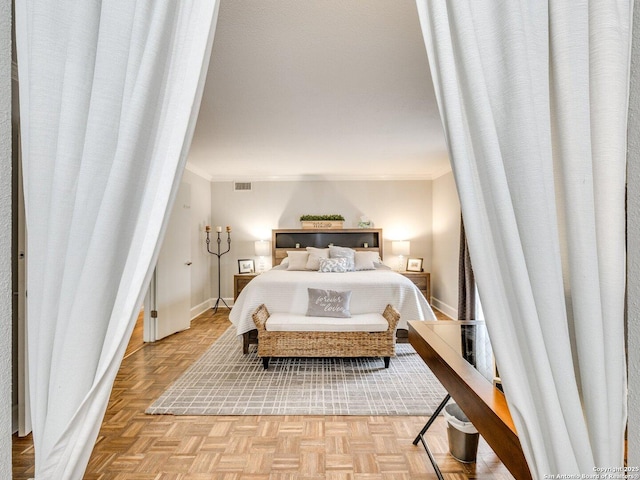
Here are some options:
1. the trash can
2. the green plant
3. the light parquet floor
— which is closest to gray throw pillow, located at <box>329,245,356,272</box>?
the green plant

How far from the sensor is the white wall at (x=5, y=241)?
0.81 m

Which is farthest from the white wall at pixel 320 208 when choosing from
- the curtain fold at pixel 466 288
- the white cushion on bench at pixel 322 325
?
the white cushion on bench at pixel 322 325

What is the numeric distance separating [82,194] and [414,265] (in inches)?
229

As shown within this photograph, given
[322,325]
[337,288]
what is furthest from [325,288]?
[322,325]

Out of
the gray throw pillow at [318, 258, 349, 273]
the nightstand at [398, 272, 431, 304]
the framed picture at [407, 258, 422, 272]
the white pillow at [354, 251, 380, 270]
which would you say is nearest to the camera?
the gray throw pillow at [318, 258, 349, 273]

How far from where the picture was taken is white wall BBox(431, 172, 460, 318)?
5332mm

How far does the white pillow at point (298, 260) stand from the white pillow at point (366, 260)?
80cm

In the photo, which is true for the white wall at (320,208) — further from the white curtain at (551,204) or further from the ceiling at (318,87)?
the white curtain at (551,204)

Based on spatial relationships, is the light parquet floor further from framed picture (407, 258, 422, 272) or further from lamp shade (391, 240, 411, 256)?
lamp shade (391, 240, 411, 256)

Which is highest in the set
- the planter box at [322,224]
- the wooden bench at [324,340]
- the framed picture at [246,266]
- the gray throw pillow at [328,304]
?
the planter box at [322,224]

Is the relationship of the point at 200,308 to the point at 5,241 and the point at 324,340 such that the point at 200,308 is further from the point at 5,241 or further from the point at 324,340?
the point at 5,241

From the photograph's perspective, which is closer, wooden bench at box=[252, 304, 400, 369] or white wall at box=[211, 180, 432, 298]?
wooden bench at box=[252, 304, 400, 369]

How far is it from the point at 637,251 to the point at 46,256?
130 centimetres

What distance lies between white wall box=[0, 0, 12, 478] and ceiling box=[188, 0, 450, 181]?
120cm
